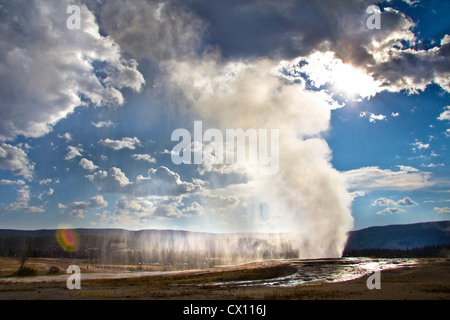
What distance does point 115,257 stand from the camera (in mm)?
160875

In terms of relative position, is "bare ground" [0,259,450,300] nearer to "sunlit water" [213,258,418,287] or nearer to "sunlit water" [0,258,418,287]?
"sunlit water" [213,258,418,287]

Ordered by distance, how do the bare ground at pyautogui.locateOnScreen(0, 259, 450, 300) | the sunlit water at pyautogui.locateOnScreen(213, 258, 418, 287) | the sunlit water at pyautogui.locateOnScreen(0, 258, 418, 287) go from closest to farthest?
the bare ground at pyautogui.locateOnScreen(0, 259, 450, 300), the sunlit water at pyautogui.locateOnScreen(213, 258, 418, 287), the sunlit water at pyautogui.locateOnScreen(0, 258, 418, 287)

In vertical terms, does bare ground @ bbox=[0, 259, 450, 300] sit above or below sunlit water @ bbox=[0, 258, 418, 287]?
above

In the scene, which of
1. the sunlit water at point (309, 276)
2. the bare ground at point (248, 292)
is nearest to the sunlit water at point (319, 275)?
the sunlit water at point (309, 276)

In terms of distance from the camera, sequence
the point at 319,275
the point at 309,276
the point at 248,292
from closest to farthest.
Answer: the point at 248,292 → the point at 309,276 → the point at 319,275

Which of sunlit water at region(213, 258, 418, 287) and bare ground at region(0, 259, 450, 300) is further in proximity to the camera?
sunlit water at region(213, 258, 418, 287)

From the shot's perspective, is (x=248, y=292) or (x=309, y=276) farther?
(x=309, y=276)

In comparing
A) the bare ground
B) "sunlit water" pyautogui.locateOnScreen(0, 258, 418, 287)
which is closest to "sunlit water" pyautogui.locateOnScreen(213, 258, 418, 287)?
"sunlit water" pyautogui.locateOnScreen(0, 258, 418, 287)

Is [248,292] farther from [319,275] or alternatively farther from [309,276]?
[319,275]

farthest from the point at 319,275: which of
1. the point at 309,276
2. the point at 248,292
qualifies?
the point at 248,292

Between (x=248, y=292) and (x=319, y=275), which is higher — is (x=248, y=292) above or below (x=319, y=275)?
above

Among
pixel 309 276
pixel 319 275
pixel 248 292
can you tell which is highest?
pixel 248 292
